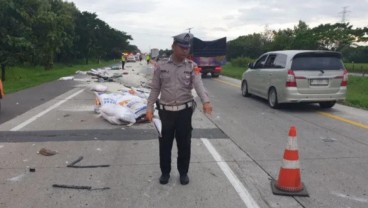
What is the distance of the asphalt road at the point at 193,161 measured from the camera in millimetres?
5062

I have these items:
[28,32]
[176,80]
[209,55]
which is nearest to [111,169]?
[176,80]

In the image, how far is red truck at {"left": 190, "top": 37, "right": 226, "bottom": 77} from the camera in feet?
101

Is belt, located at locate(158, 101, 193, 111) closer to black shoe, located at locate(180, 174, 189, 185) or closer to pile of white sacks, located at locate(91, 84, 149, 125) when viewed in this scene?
black shoe, located at locate(180, 174, 189, 185)

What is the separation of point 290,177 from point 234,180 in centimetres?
76

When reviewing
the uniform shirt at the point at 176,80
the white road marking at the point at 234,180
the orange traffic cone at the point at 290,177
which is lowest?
the white road marking at the point at 234,180

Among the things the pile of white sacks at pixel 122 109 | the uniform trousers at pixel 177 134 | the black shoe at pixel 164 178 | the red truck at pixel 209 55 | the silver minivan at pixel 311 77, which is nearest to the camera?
Result: the uniform trousers at pixel 177 134

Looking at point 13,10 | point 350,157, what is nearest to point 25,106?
point 350,157

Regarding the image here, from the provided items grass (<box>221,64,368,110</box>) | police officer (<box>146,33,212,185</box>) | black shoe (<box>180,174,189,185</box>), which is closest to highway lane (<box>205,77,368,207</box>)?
grass (<box>221,64,368,110</box>)

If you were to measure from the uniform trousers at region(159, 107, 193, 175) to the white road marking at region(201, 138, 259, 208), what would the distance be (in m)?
0.65

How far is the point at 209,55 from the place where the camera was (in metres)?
31.3

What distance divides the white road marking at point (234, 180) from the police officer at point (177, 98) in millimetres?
636

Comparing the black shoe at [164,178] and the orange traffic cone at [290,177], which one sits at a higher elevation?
the orange traffic cone at [290,177]

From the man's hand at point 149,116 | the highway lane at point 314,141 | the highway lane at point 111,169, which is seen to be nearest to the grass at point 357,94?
the highway lane at point 314,141

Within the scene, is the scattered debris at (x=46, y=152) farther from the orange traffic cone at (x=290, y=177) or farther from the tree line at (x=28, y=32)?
the tree line at (x=28, y=32)
